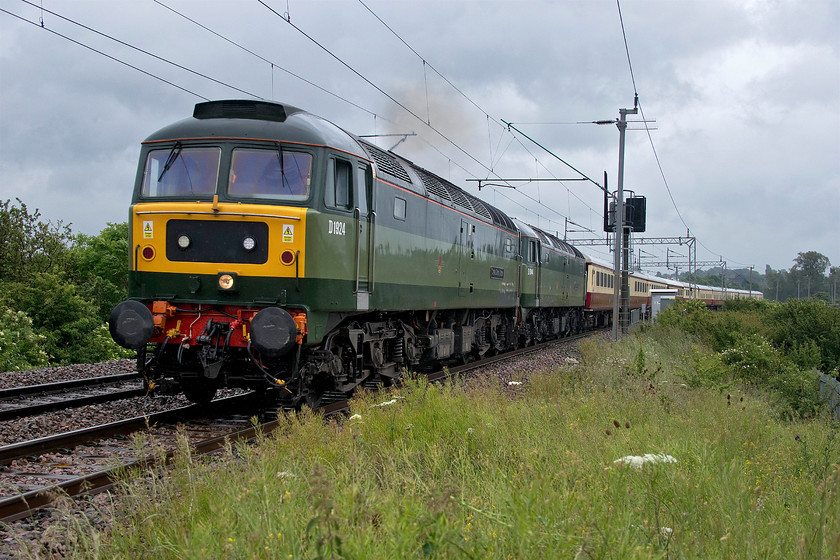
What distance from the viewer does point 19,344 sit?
1741 cm

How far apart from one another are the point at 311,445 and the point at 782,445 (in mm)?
4035

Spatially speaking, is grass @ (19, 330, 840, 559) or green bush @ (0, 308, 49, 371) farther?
green bush @ (0, 308, 49, 371)

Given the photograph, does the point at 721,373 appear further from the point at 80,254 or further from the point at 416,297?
the point at 80,254

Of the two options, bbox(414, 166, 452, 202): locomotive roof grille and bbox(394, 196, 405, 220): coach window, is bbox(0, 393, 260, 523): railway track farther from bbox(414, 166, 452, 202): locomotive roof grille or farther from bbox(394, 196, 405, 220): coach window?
bbox(414, 166, 452, 202): locomotive roof grille

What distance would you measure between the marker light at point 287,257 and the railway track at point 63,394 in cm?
354

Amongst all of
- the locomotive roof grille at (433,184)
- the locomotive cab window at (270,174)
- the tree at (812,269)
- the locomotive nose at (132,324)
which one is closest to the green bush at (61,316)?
the locomotive roof grille at (433,184)

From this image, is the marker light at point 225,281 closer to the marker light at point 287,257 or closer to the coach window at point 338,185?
the marker light at point 287,257

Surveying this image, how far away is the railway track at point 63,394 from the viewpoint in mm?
8531

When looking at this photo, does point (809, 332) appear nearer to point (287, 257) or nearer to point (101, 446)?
point (287, 257)

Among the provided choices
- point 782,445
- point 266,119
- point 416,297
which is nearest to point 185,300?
point 266,119

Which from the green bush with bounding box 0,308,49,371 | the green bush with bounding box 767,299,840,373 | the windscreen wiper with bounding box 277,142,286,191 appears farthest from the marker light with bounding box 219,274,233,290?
the green bush with bounding box 767,299,840,373

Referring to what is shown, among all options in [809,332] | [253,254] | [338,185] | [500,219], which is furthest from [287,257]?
[809,332]

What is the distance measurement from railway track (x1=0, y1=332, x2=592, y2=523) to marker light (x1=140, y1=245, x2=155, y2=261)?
→ 189 centimetres

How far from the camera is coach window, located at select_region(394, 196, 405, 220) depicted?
10.4m
